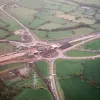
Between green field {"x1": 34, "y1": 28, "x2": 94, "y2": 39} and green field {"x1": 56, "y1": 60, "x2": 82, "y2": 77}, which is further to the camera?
green field {"x1": 34, "y1": 28, "x2": 94, "y2": 39}

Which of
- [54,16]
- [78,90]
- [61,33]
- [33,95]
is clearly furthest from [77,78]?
[54,16]

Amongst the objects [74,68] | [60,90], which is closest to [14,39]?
[74,68]

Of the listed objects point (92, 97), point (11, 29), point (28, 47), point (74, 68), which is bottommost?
point (92, 97)

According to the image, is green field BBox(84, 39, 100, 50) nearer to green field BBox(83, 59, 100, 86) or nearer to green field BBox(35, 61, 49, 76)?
green field BBox(83, 59, 100, 86)

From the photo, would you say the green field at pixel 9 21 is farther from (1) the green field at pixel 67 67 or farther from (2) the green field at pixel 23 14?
(1) the green field at pixel 67 67

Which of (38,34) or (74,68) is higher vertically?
(38,34)

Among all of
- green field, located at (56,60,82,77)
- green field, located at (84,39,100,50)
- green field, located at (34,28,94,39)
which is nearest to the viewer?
green field, located at (56,60,82,77)

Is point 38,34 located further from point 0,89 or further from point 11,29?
point 0,89

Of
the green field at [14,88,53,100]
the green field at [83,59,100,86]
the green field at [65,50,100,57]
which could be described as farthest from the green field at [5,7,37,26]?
the green field at [14,88,53,100]

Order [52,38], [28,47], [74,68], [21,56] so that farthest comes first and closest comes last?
1. [52,38]
2. [28,47]
3. [21,56]
4. [74,68]
